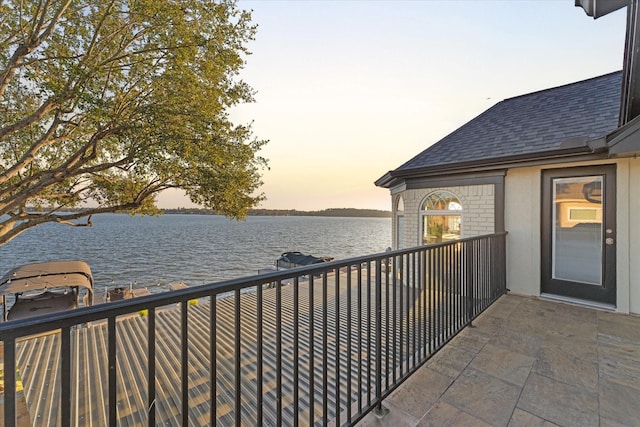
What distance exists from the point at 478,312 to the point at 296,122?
875cm

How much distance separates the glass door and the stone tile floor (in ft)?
2.60

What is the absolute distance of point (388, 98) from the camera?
28.6 ft

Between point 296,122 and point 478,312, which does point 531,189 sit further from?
point 296,122

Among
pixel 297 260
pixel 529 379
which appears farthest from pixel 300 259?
pixel 529 379

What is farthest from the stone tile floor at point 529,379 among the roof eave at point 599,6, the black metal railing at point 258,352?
the roof eave at point 599,6

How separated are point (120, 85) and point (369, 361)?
7698 millimetres

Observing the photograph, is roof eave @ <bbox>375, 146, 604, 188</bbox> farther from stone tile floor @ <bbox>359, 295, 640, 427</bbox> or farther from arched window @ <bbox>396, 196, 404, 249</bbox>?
stone tile floor @ <bbox>359, 295, 640, 427</bbox>

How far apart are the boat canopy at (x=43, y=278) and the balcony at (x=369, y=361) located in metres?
3.13

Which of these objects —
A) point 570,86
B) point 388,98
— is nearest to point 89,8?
point 388,98

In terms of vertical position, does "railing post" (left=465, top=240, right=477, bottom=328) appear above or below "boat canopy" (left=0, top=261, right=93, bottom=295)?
above

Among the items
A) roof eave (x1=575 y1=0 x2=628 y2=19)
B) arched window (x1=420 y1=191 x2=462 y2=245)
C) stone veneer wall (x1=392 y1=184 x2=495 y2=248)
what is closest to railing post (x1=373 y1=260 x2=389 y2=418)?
roof eave (x1=575 y1=0 x2=628 y2=19)

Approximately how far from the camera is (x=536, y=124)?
5.57 metres

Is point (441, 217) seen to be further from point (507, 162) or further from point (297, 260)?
point (297, 260)

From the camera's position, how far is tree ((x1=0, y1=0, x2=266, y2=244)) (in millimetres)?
5211
